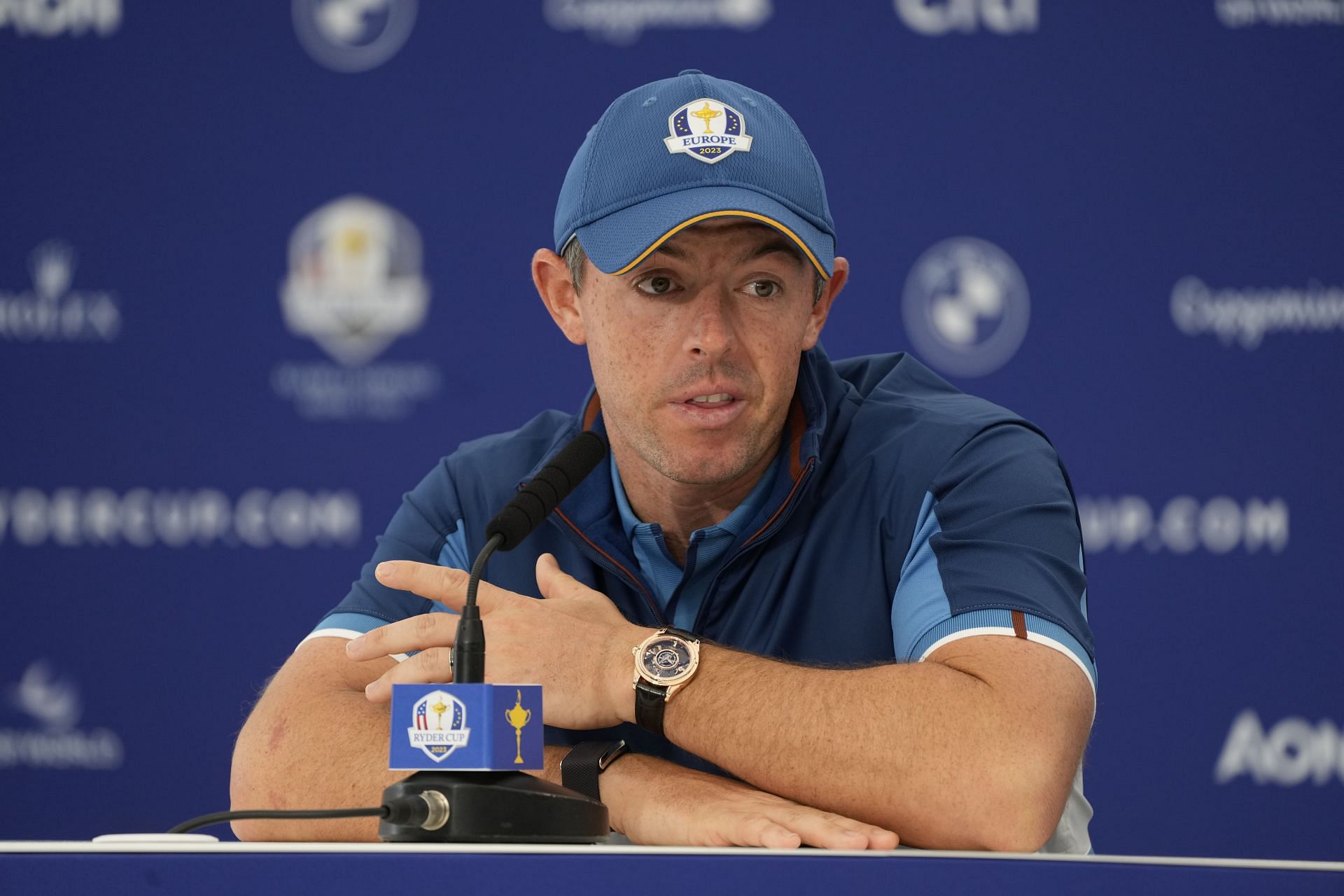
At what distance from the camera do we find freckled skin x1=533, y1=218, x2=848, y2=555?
1.39 meters

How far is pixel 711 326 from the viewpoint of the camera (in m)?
1.38

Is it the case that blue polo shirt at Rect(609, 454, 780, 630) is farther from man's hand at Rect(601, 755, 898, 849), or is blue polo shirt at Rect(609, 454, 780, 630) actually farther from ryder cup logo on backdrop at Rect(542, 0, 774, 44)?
ryder cup logo on backdrop at Rect(542, 0, 774, 44)

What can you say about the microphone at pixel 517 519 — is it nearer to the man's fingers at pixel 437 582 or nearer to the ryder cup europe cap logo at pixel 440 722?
the ryder cup europe cap logo at pixel 440 722

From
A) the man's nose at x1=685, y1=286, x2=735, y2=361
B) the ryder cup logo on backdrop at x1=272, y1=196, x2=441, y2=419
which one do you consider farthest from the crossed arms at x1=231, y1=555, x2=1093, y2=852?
the ryder cup logo on backdrop at x1=272, y1=196, x2=441, y2=419

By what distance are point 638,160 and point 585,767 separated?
648 millimetres

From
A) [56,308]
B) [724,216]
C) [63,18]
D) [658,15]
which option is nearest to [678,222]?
[724,216]

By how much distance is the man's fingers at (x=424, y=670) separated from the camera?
3.98 feet

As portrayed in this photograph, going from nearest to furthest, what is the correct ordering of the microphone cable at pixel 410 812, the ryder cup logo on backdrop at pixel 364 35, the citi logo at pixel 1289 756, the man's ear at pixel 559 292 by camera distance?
the microphone cable at pixel 410 812, the man's ear at pixel 559 292, the citi logo at pixel 1289 756, the ryder cup logo on backdrop at pixel 364 35

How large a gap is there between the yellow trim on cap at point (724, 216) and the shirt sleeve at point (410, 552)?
1.39 ft

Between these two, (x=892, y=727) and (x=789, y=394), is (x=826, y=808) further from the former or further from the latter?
(x=789, y=394)

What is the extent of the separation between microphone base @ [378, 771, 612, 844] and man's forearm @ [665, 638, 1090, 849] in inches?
10.4

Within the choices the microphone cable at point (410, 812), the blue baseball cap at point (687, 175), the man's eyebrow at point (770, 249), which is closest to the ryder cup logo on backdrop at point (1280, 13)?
the blue baseball cap at point (687, 175)

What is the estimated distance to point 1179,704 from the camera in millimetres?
2465

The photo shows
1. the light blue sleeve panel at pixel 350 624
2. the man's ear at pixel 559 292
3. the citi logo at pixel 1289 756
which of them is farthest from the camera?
the citi logo at pixel 1289 756
